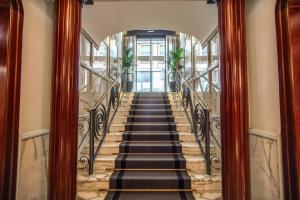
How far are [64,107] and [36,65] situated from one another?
1.19ft

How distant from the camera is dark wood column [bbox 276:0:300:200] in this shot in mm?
1354

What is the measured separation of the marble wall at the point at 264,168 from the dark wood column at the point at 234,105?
0.24 ft

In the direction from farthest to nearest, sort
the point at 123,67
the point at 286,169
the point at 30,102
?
1. the point at 123,67
2. the point at 30,102
3. the point at 286,169

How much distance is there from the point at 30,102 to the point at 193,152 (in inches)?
97.1

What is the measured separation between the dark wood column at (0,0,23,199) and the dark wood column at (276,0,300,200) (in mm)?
1618

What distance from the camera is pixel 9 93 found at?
1.37 m

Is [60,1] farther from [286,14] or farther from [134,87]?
[134,87]

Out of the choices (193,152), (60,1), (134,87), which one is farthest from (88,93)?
(134,87)

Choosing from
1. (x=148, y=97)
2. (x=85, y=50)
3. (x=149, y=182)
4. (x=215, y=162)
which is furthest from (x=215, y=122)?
(x=148, y=97)

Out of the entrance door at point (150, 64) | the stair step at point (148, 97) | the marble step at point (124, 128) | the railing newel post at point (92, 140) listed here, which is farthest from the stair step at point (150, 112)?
the entrance door at point (150, 64)

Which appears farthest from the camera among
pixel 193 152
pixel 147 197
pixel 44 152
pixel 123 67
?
pixel 123 67

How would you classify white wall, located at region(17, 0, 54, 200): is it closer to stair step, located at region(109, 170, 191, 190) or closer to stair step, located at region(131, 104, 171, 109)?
stair step, located at region(109, 170, 191, 190)

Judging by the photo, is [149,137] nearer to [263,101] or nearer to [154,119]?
[154,119]

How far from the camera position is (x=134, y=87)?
9.99 m
